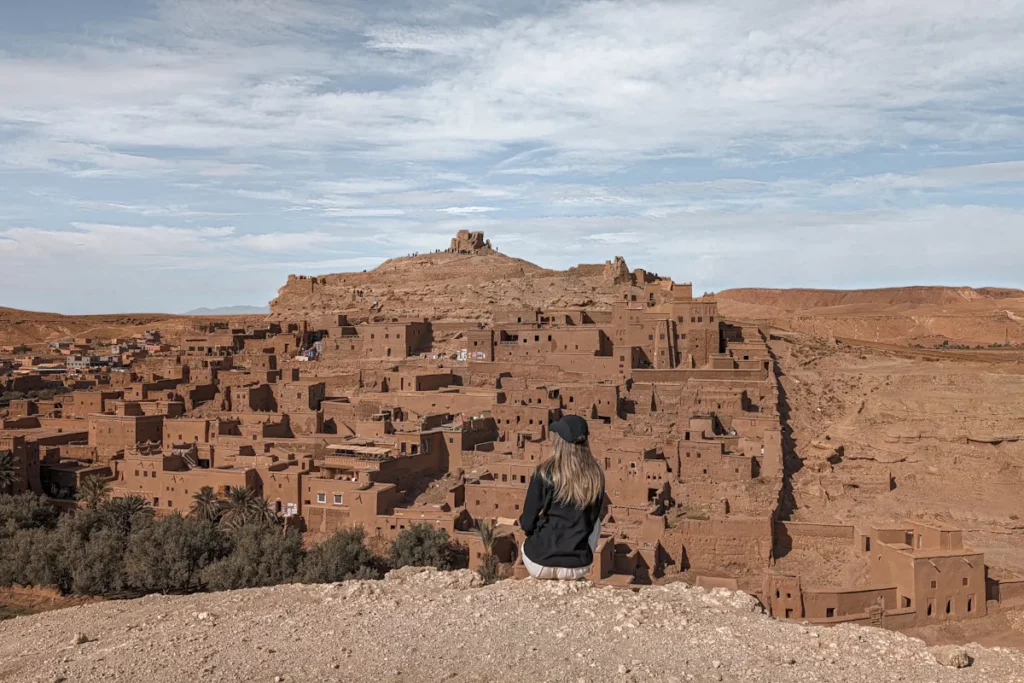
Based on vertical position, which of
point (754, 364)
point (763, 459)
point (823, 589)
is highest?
point (754, 364)

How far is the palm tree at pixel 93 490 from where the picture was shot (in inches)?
854

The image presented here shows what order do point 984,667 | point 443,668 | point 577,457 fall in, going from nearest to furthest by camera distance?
point 577,457 < point 443,668 < point 984,667

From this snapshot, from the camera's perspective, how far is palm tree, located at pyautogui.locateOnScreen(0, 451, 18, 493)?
22.1 metres

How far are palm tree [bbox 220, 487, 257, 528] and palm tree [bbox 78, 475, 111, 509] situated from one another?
3619 mm

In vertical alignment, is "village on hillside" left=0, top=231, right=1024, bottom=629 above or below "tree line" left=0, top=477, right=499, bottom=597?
above

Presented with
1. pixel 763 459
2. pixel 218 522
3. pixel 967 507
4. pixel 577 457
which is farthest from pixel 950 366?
pixel 577 457

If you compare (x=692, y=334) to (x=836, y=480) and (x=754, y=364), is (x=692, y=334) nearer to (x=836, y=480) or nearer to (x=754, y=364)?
(x=754, y=364)

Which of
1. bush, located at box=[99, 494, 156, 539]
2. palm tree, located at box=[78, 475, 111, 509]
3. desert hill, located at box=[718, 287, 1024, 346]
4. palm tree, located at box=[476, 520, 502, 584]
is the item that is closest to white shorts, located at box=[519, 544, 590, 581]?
palm tree, located at box=[476, 520, 502, 584]

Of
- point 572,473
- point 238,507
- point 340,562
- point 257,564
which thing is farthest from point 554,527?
point 238,507

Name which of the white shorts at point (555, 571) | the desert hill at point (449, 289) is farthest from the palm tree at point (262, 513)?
the desert hill at point (449, 289)

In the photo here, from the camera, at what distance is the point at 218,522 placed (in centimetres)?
2025

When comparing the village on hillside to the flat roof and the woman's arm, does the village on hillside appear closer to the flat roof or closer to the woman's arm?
the flat roof

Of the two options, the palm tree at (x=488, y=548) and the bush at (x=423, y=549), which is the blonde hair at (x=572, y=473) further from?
the bush at (x=423, y=549)

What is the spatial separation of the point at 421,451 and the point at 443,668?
51.7ft
